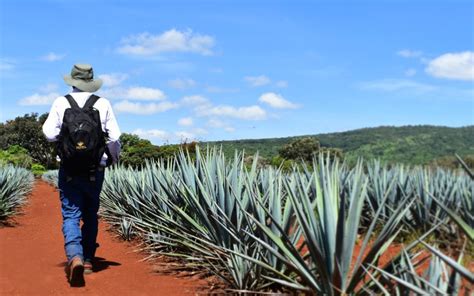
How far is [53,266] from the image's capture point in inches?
201

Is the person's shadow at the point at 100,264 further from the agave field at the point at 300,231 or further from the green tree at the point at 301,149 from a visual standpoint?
the green tree at the point at 301,149

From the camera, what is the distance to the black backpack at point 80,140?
172 inches

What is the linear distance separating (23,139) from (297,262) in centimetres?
5443

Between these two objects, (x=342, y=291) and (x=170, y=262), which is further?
(x=170, y=262)

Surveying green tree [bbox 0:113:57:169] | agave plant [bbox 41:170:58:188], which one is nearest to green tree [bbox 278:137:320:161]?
agave plant [bbox 41:170:58:188]

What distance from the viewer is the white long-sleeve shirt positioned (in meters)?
4.52

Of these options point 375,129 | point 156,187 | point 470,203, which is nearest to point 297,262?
point 156,187

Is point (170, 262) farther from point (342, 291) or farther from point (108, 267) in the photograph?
point (342, 291)

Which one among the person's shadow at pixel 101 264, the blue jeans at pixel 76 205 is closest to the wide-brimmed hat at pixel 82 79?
the blue jeans at pixel 76 205

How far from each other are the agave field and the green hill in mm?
43146

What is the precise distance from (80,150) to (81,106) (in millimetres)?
451

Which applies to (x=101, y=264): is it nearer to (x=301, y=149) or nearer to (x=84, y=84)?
(x=84, y=84)

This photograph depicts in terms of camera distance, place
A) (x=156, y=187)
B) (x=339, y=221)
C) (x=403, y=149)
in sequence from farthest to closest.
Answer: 1. (x=403, y=149)
2. (x=156, y=187)
3. (x=339, y=221)

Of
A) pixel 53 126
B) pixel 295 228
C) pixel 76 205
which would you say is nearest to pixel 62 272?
pixel 76 205
